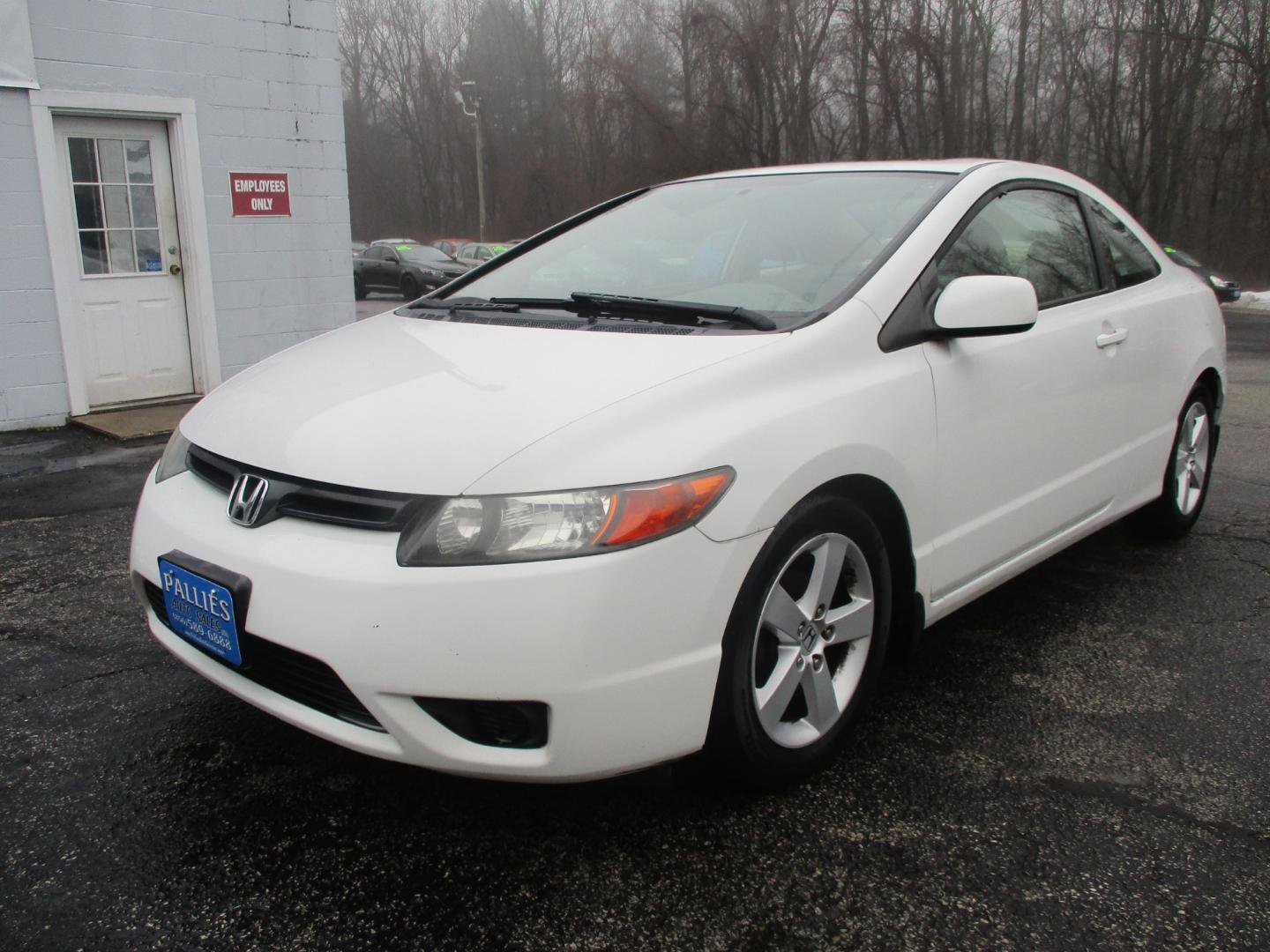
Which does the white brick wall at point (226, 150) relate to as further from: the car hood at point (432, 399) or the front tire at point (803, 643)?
the front tire at point (803, 643)

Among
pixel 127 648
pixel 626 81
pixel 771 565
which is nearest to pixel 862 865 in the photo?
pixel 771 565

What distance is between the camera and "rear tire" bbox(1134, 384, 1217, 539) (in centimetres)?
399

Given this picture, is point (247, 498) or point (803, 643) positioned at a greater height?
point (247, 498)

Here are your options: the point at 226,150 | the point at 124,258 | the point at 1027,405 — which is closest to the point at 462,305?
the point at 1027,405

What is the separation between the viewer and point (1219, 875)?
81.2 inches

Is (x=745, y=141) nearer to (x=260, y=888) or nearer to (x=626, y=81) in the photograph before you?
(x=626, y=81)

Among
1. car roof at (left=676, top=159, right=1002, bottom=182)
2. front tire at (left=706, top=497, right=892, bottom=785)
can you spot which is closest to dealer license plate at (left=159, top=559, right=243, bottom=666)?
front tire at (left=706, top=497, right=892, bottom=785)

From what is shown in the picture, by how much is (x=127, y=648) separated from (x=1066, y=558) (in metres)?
3.48

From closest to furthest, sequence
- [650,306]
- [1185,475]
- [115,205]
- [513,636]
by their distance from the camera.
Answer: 1. [513,636]
2. [650,306]
3. [1185,475]
4. [115,205]

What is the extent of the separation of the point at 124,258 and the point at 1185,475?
7.04 metres

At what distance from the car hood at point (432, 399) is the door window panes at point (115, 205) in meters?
5.45

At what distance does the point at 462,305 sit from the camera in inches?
123

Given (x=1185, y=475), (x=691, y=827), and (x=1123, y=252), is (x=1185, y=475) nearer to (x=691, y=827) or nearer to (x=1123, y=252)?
(x=1123, y=252)

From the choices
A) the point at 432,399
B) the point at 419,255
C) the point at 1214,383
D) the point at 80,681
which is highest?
the point at 432,399
